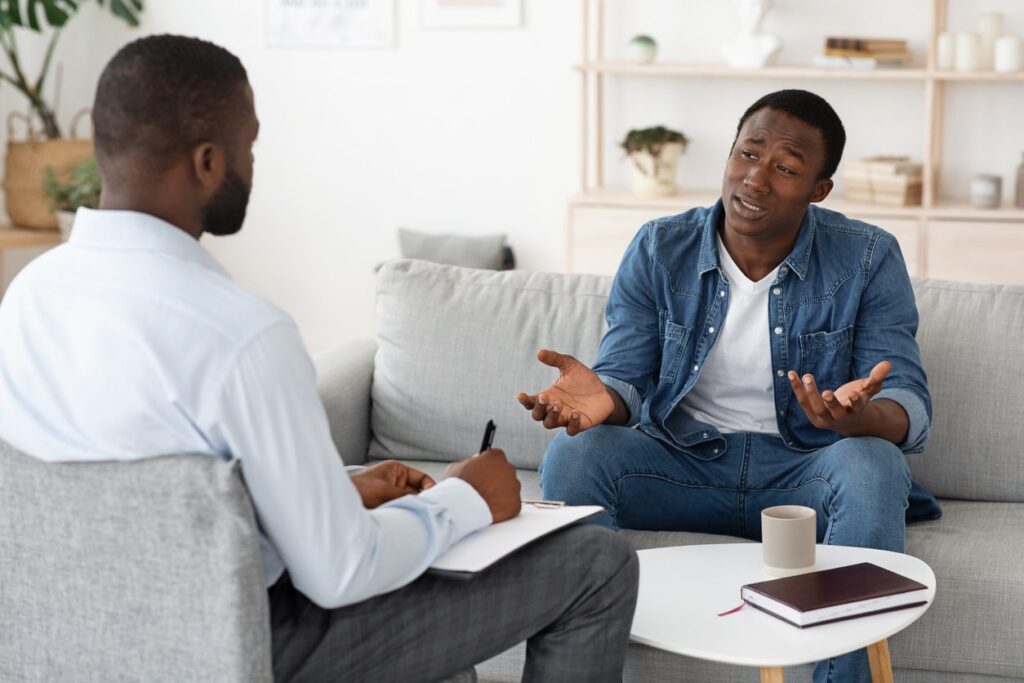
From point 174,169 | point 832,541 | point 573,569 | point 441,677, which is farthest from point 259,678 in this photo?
point 832,541

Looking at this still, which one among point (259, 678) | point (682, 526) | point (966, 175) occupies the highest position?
point (966, 175)

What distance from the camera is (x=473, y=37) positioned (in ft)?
15.2

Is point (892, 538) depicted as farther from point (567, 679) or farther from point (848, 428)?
point (567, 679)

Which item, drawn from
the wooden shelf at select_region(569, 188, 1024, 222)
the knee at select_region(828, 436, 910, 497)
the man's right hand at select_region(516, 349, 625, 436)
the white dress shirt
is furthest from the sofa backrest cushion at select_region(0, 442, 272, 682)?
the wooden shelf at select_region(569, 188, 1024, 222)

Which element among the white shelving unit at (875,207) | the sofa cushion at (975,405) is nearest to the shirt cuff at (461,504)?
the sofa cushion at (975,405)

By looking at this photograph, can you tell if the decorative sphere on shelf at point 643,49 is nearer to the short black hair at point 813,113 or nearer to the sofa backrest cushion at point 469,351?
the sofa backrest cushion at point 469,351

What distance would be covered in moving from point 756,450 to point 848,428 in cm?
20

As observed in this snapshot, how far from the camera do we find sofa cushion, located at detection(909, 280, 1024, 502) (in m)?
2.32

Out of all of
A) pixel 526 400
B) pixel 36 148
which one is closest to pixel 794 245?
pixel 526 400

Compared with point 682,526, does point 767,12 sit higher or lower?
Result: higher

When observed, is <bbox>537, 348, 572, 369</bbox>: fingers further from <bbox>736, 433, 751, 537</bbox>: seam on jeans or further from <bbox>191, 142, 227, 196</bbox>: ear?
<bbox>191, 142, 227, 196</bbox>: ear

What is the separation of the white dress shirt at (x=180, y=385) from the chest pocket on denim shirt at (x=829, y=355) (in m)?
1.05

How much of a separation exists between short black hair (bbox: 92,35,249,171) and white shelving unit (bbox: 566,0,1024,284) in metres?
2.98

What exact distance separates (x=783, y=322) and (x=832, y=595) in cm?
72
